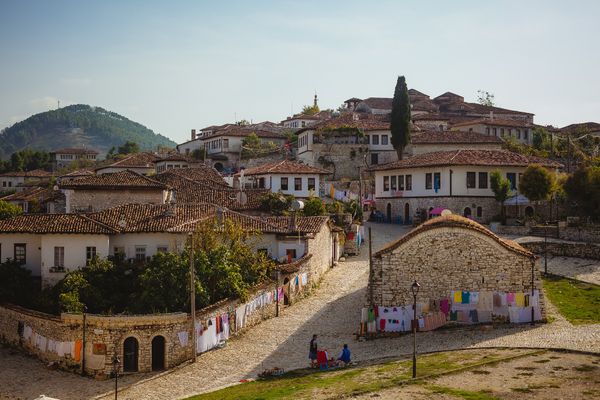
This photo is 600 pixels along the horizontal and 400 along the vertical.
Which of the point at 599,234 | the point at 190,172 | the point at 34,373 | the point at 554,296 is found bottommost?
the point at 34,373

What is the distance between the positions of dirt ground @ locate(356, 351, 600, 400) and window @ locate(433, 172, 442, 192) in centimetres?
3127

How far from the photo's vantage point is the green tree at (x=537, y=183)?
46.4 metres

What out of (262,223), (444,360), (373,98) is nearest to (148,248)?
(262,223)

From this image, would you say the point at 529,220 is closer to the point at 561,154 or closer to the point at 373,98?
the point at 561,154

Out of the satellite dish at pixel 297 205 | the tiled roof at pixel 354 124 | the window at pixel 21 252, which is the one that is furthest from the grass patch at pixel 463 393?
the tiled roof at pixel 354 124

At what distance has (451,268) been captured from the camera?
27.0 meters

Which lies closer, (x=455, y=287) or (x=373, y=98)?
(x=455, y=287)

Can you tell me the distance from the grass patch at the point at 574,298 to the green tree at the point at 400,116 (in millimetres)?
32509

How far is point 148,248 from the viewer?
3597 cm

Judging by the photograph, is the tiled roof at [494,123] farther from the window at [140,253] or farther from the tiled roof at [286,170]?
the window at [140,253]

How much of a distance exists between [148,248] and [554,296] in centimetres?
1908

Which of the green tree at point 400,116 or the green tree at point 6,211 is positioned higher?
the green tree at point 400,116

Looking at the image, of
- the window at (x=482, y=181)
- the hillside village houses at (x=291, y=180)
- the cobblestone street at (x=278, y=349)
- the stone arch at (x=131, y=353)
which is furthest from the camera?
the hillside village houses at (x=291, y=180)

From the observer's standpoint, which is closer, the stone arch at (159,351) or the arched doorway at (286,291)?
the stone arch at (159,351)
